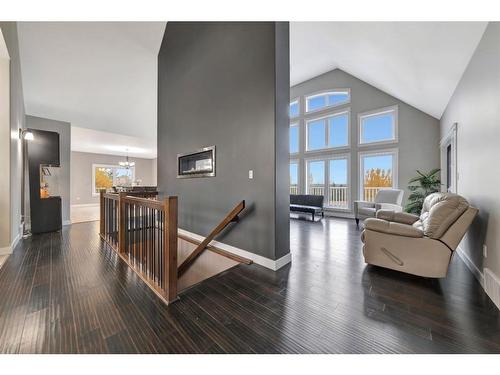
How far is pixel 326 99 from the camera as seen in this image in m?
6.84

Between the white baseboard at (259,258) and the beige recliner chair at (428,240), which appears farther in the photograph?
the white baseboard at (259,258)

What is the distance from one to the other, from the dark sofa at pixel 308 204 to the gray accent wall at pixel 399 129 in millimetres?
1127

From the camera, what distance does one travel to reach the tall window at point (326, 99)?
6445 mm

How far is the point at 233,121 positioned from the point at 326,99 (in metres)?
5.05

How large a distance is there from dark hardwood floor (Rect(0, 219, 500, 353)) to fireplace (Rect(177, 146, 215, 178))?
1743 millimetres

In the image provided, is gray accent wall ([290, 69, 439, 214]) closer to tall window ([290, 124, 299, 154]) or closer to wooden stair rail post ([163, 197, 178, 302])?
tall window ([290, 124, 299, 154])

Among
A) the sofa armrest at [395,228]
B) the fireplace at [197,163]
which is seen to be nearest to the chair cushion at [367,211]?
the sofa armrest at [395,228]

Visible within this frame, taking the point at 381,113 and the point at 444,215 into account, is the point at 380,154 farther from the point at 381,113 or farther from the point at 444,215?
the point at 444,215

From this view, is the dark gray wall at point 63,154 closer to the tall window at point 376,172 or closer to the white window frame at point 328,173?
the white window frame at point 328,173

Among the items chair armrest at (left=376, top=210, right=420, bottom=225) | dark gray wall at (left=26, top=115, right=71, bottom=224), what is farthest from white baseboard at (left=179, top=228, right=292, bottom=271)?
dark gray wall at (left=26, top=115, right=71, bottom=224)

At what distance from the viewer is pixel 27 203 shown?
15.0 feet

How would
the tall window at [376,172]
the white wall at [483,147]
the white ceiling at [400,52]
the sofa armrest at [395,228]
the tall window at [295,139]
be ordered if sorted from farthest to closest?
1. the tall window at [295,139]
2. the tall window at [376,172]
3. the white ceiling at [400,52]
4. the sofa armrest at [395,228]
5. the white wall at [483,147]

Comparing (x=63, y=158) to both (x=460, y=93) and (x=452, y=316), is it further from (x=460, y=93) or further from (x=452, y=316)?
(x=460, y=93)
